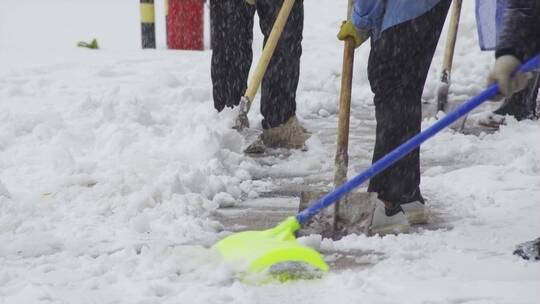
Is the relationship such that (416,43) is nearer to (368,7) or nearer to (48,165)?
(368,7)

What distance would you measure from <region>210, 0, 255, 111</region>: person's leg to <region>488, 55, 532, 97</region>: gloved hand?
2882 millimetres

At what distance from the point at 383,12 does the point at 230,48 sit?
2153 mm

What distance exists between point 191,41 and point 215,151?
573cm

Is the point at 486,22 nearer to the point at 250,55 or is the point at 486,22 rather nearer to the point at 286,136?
the point at 286,136

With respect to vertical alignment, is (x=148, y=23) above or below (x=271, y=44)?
below

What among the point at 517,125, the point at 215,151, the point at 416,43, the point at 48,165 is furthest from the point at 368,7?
the point at 517,125

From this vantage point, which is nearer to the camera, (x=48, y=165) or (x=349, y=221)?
(x=349, y=221)

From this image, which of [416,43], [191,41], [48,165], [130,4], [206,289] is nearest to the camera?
[206,289]

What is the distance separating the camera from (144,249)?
323 centimetres

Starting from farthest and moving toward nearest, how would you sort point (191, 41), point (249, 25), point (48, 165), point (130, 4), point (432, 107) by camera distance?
point (130, 4), point (191, 41), point (432, 107), point (249, 25), point (48, 165)

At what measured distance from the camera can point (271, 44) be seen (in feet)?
17.1

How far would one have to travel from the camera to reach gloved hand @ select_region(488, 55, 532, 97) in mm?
2822

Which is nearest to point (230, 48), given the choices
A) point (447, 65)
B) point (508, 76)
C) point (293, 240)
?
point (447, 65)

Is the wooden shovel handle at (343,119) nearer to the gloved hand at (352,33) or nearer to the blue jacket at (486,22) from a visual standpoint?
the gloved hand at (352,33)
